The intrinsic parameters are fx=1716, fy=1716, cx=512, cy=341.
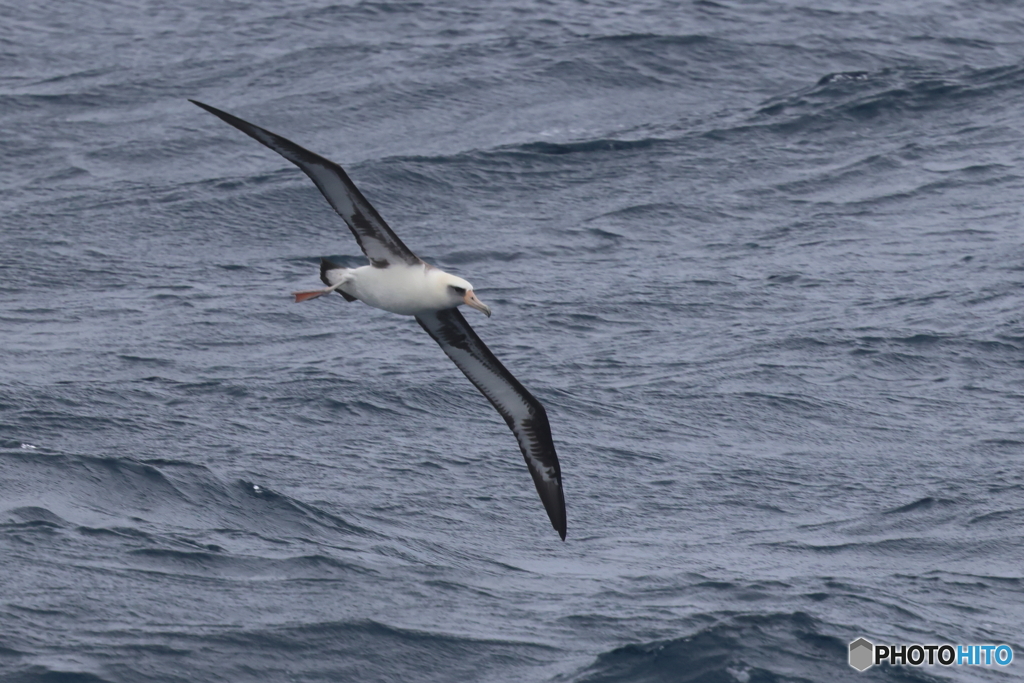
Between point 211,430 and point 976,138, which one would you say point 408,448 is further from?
point 976,138

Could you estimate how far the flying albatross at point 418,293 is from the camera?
13000mm

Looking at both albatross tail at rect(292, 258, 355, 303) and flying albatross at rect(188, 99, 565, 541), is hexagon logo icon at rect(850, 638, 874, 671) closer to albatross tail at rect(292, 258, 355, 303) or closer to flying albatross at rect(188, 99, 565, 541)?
flying albatross at rect(188, 99, 565, 541)

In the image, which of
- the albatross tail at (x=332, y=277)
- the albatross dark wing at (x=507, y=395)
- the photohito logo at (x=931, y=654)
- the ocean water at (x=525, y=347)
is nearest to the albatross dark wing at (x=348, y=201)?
the albatross tail at (x=332, y=277)

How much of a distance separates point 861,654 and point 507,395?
13.9ft

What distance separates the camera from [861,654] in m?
16.3

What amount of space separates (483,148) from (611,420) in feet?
26.1

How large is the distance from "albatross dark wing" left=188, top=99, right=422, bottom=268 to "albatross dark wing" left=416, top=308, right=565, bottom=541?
865mm

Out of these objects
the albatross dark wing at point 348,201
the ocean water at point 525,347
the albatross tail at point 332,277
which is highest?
the albatross dark wing at point 348,201

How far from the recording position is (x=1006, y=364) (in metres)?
22.3

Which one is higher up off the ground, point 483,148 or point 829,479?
point 483,148

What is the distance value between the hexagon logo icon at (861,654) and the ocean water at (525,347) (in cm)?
14

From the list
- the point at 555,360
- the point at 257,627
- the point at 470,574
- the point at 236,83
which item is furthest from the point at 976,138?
the point at 257,627

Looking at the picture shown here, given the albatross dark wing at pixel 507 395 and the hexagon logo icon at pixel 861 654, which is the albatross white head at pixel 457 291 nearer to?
the albatross dark wing at pixel 507 395

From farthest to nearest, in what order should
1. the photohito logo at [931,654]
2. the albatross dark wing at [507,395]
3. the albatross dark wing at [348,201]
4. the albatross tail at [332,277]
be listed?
1. the photohito logo at [931,654]
2. the albatross dark wing at [507,395]
3. the albatross tail at [332,277]
4. the albatross dark wing at [348,201]
